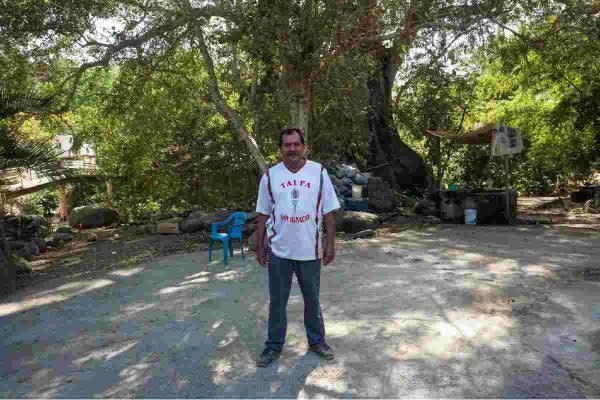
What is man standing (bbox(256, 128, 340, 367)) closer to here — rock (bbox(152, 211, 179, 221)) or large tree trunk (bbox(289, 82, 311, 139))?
large tree trunk (bbox(289, 82, 311, 139))

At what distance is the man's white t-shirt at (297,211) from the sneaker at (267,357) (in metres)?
0.75

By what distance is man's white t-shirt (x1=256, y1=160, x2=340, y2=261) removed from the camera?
3.74m

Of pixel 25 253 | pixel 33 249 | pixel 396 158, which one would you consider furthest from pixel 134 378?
pixel 396 158

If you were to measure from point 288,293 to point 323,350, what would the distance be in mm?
506

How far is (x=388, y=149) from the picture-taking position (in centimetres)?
1872

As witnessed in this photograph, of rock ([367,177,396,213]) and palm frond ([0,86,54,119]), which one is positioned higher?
palm frond ([0,86,54,119])

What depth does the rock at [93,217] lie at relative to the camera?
17.4 m

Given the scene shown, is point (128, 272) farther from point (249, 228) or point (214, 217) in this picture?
point (214, 217)

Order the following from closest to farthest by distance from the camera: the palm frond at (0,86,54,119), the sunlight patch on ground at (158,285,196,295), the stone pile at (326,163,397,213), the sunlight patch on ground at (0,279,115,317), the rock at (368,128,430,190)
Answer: the sunlight patch on ground at (0,279,115,317) < the sunlight patch on ground at (158,285,196,295) < the palm frond at (0,86,54,119) < the stone pile at (326,163,397,213) < the rock at (368,128,430,190)

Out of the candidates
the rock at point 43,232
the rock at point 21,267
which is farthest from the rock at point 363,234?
the rock at point 43,232

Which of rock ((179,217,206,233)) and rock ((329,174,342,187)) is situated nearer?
rock ((179,217,206,233))

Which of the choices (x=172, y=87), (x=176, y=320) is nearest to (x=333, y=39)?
(x=172, y=87)

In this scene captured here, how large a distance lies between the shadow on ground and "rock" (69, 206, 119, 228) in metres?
10.2

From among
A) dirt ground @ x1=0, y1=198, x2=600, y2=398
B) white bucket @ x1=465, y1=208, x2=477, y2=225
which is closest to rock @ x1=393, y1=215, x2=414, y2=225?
white bucket @ x1=465, y1=208, x2=477, y2=225
